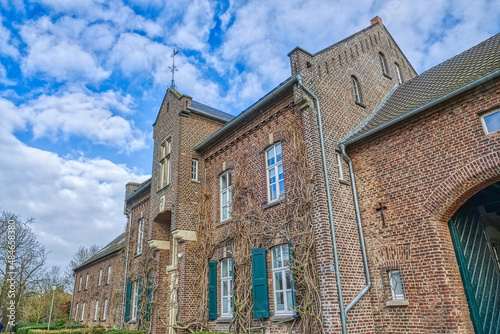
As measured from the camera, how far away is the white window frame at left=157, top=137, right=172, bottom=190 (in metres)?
16.0

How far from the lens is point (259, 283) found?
10.7 metres

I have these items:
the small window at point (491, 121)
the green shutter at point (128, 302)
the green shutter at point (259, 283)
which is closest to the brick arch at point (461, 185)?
the small window at point (491, 121)

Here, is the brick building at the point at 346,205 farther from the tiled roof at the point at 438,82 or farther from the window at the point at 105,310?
the window at the point at 105,310

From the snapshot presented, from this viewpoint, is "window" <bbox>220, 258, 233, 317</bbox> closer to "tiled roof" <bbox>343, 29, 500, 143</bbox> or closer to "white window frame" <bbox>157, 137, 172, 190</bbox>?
"white window frame" <bbox>157, 137, 172, 190</bbox>

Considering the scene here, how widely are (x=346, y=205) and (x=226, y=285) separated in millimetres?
5584

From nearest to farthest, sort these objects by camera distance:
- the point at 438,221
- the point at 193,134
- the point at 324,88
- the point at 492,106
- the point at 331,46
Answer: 1. the point at 492,106
2. the point at 438,221
3. the point at 324,88
4. the point at 331,46
5. the point at 193,134

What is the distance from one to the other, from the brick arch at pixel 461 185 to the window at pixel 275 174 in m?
4.29

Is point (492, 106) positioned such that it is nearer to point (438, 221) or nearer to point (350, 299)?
point (438, 221)

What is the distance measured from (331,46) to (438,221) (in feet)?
22.4

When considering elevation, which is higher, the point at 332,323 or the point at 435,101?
the point at 435,101

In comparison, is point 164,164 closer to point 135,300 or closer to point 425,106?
point 135,300

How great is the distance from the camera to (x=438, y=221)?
8.48m

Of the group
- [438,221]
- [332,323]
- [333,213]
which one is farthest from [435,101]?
[332,323]

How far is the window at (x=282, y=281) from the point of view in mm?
9984
